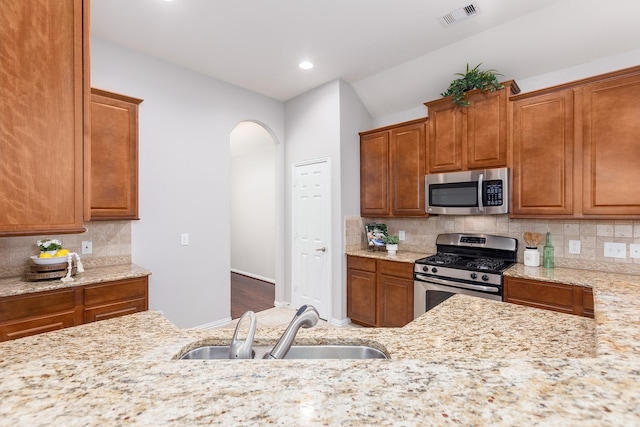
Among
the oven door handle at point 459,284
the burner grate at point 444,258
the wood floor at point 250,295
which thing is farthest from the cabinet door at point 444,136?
the wood floor at point 250,295

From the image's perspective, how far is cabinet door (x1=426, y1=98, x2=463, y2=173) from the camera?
3205mm

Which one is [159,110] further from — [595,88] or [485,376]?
[595,88]

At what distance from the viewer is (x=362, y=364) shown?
2.37 ft

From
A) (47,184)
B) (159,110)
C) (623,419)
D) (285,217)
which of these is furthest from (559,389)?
(285,217)

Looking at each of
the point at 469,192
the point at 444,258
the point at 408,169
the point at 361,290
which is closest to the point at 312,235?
the point at 361,290

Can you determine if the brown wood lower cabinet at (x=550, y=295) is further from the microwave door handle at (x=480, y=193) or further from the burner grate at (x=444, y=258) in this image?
the microwave door handle at (x=480, y=193)

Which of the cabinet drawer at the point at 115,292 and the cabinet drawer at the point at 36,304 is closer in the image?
the cabinet drawer at the point at 36,304

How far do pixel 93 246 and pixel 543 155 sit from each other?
4102 mm

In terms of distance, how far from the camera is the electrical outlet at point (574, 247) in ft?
9.18

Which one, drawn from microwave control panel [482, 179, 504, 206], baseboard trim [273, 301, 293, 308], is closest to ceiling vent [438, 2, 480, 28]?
microwave control panel [482, 179, 504, 206]

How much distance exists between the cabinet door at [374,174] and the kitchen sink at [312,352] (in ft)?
9.18

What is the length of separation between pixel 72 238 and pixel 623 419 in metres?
3.51

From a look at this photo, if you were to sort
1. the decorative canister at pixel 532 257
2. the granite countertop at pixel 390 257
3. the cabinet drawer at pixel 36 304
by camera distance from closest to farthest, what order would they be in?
1. the cabinet drawer at pixel 36 304
2. the decorative canister at pixel 532 257
3. the granite countertop at pixel 390 257

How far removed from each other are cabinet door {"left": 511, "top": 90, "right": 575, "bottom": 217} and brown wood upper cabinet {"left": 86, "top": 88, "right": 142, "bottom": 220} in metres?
3.52
